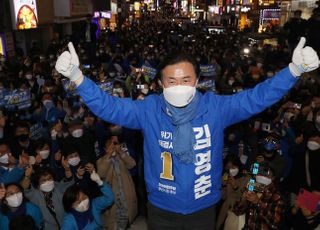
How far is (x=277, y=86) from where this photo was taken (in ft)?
7.70

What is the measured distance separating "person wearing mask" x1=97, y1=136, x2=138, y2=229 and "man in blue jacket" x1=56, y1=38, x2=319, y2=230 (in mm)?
2520

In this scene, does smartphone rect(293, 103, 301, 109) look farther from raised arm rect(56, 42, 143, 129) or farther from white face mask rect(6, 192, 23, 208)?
raised arm rect(56, 42, 143, 129)

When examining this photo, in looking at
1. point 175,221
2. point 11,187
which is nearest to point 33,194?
point 11,187

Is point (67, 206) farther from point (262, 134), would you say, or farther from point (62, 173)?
point (262, 134)

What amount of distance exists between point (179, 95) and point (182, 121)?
171mm

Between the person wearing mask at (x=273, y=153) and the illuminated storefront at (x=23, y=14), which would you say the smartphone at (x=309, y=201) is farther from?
the illuminated storefront at (x=23, y=14)

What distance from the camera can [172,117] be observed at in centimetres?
250

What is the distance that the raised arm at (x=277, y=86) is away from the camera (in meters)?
2.34

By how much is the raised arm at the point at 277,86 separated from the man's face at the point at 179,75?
336 millimetres

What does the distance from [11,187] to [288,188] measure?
13.8ft

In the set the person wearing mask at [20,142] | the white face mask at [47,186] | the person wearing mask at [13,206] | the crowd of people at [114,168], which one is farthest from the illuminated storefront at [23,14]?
the person wearing mask at [13,206]

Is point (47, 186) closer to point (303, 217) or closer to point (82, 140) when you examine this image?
point (82, 140)

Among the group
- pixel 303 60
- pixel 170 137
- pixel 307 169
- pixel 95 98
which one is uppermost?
pixel 303 60

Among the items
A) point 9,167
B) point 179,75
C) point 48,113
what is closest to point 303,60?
point 179,75
